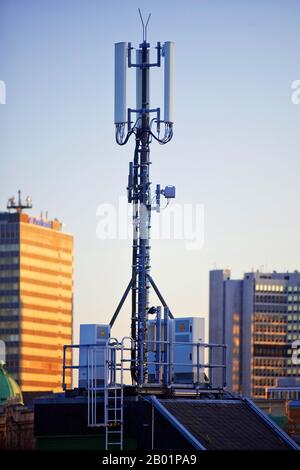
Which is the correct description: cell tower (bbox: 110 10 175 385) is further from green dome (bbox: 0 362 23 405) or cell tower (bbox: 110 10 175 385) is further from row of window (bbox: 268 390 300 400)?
green dome (bbox: 0 362 23 405)

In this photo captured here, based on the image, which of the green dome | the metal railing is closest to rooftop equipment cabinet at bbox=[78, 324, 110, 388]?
the metal railing

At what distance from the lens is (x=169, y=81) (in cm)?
4269

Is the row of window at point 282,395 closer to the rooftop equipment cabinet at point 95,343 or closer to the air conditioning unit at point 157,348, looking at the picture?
the air conditioning unit at point 157,348

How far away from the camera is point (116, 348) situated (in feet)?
134

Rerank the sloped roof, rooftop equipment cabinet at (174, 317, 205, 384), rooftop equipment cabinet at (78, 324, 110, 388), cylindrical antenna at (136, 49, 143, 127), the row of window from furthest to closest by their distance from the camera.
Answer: the row of window
rooftop equipment cabinet at (174, 317, 205, 384)
cylindrical antenna at (136, 49, 143, 127)
rooftop equipment cabinet at (78, 324, 110, 388)
the sloped roof

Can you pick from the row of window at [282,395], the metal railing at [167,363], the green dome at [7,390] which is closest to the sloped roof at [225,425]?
the metal railing at [167,363]

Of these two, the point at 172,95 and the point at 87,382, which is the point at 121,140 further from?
the point at 87,382

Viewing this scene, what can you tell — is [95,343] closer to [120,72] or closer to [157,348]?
[157,348]

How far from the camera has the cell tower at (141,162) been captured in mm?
42594

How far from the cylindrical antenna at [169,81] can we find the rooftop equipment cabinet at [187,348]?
200 inches

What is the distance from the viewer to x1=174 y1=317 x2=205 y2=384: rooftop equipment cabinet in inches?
1700

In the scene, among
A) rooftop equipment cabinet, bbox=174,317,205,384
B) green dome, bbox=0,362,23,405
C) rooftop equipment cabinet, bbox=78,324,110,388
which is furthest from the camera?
green dome, bbox=0,362,23,405

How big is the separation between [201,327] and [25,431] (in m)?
82.2

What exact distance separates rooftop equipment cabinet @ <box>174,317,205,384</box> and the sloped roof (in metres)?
1.70
